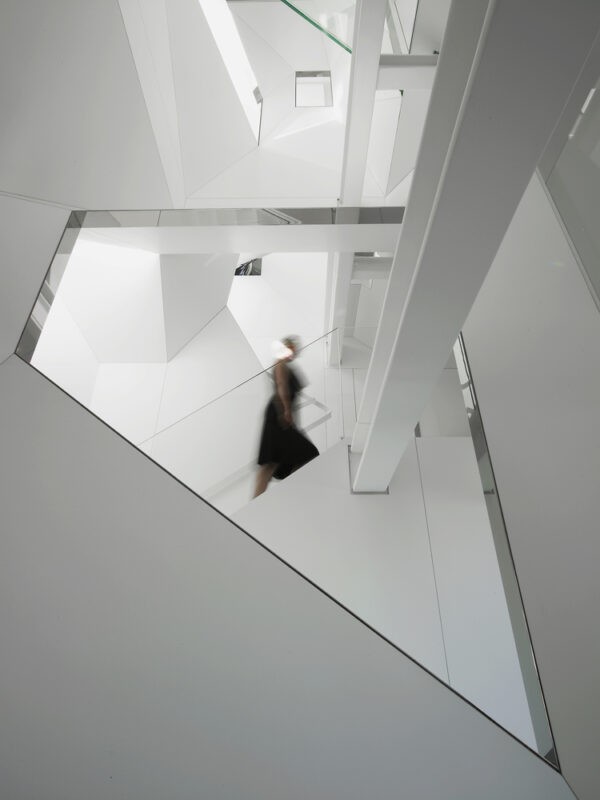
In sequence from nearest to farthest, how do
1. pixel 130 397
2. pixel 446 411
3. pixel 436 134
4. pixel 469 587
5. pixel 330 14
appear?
pixel 436 134
pixel 130 397
pixel 469 587
pixel 446 411
pixel 330 14

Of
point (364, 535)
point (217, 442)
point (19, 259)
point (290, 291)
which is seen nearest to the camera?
point (19, 259)

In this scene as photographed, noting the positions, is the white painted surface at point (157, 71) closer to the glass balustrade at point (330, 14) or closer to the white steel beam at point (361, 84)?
the glass balustrade at point (330, 14)

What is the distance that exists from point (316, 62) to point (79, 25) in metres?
2.94

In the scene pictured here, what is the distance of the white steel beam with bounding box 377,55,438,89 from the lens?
2572 mm

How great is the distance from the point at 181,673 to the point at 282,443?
168 centimetres

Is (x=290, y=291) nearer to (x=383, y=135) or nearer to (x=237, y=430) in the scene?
(x=383, y=135)

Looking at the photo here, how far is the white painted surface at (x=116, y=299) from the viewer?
217cm

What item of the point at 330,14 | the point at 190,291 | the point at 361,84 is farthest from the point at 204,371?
the point at 330,14

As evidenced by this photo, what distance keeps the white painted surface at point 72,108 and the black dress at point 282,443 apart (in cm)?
152

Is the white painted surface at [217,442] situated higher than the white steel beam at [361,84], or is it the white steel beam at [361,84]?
the white steel beam at [361,84]

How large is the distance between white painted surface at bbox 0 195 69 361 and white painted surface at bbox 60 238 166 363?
16 cm

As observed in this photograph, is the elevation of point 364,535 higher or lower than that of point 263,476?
lower

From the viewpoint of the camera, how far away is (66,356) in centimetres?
187

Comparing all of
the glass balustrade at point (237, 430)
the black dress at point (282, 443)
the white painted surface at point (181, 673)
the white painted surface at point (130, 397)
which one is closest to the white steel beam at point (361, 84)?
the glass balustrade at point (237, 430)
